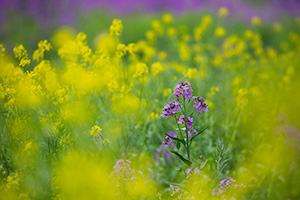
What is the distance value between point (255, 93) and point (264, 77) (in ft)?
2.60

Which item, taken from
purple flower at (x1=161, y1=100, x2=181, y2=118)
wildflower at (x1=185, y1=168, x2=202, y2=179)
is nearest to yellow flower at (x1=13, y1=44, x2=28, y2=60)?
purple flower at (x1=161, y1=100, x2=181, y2=118)

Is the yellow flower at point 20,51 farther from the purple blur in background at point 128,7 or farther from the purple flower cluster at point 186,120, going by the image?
the purple blur in background at point 128,7

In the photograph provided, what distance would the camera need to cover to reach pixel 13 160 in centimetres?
217

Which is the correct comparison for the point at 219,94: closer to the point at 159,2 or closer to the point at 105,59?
the point at 105,59

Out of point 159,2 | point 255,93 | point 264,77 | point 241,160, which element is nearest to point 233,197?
point 241,160

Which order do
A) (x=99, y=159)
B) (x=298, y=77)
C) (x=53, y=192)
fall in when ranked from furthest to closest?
1. (x=298, y=77)
2. (x=99, y=159)
3. (x=53, y=192)

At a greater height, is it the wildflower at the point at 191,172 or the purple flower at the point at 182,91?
the purple flower at the point at 182,91

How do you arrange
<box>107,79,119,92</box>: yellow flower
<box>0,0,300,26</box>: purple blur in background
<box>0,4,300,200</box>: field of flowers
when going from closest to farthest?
<box>0,4,300,200</box>: field of flowers → <box>107,79,119,92</box>: yellow flower → <box>0,0,300,26</box>: purple blur in background

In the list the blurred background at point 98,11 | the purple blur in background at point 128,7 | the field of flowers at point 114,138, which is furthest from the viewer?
the purple blur in background at point 128,7

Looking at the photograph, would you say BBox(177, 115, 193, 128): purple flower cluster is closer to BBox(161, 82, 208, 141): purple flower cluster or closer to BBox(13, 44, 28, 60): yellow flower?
BBox(161, 82, 208, 141): purple flower cluster

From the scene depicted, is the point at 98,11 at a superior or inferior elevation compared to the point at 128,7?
inferior

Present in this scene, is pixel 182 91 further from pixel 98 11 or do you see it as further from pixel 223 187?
pixel 98 11

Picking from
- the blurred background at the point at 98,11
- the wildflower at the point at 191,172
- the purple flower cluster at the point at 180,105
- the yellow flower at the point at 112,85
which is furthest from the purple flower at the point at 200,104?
the blurred background at the point at 98,11

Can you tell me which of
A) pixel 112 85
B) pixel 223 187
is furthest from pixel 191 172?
pixel 112 85
